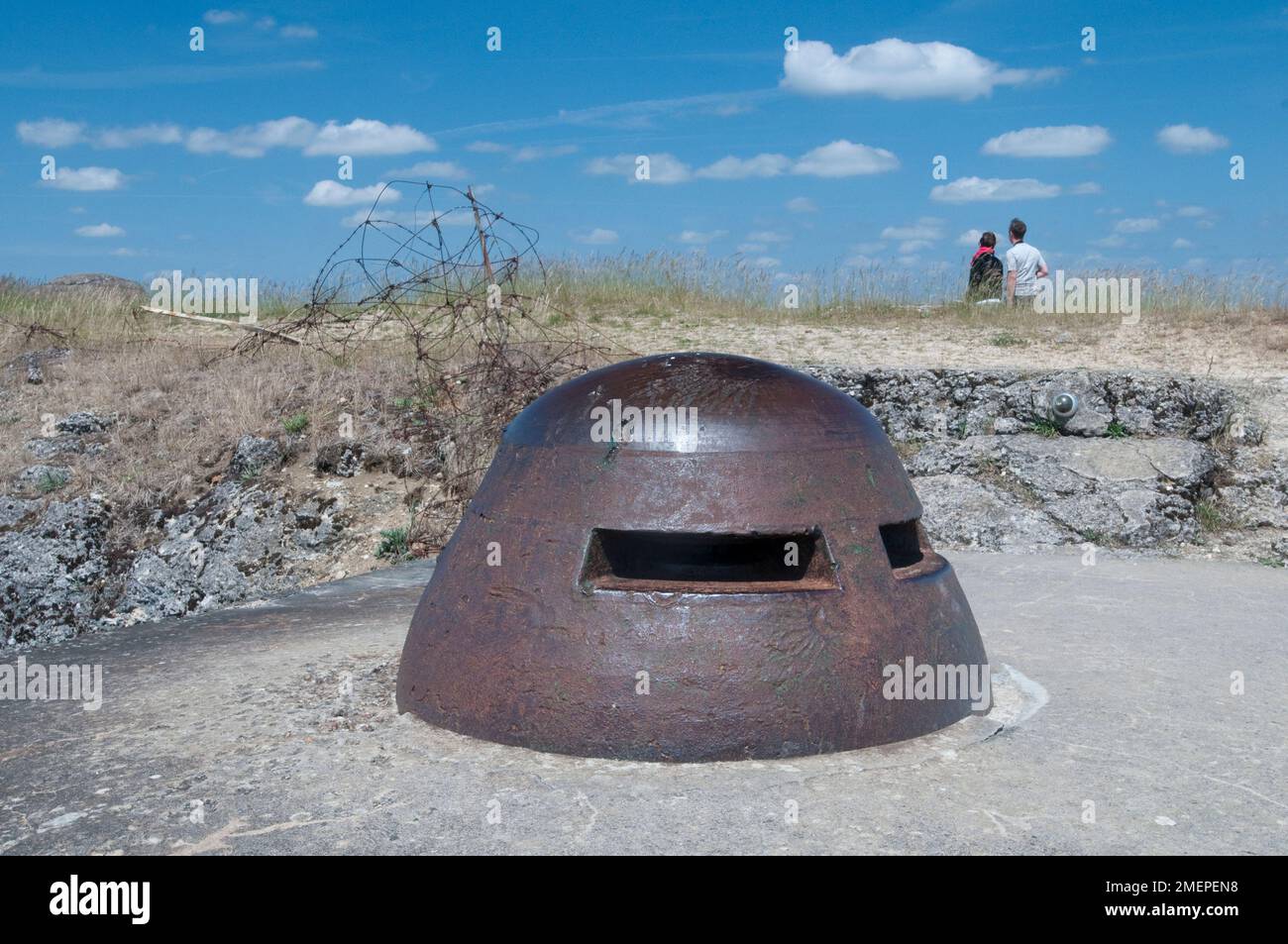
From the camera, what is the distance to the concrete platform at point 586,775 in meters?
3.08

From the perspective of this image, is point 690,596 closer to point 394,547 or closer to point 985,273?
point 394,547

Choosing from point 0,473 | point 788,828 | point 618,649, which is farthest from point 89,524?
point 788,828

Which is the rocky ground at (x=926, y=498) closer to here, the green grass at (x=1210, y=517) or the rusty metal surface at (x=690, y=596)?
the green grass at (x=1210, y=517)

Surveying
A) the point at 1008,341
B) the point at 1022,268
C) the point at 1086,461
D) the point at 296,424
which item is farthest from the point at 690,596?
the point at 1022,268

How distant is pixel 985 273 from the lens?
14.3 metres

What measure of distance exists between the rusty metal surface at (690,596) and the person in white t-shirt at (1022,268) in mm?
10748

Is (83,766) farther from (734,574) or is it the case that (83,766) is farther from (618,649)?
(734,574)

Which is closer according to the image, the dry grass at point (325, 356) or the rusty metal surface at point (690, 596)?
the rusty metal surface at point (690, 596)

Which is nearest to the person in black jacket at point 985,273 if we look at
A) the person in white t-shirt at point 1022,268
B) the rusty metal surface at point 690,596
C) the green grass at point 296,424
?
the person in white t-shirt at point 1022,268

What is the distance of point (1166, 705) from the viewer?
4.30 metres

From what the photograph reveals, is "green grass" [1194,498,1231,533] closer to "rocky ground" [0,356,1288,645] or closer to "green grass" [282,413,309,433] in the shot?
"rocky ground" [0,356,1288,645]

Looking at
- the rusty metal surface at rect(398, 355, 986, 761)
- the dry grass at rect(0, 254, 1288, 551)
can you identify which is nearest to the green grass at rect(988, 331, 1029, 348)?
the dry grass at rect(0, 254, 1288, 551)

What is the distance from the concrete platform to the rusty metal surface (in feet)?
0.41
